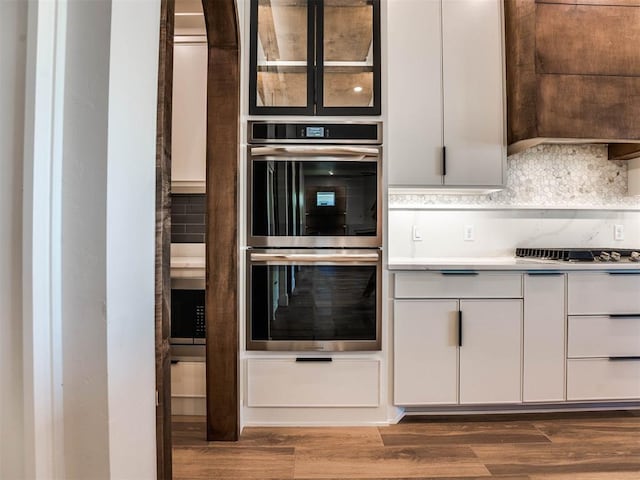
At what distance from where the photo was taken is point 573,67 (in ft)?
7.00

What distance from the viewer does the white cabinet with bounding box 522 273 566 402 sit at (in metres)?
1.97

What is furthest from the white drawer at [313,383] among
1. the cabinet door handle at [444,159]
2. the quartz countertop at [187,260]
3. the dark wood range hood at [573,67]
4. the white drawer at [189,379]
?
the dark wood range hood at [573,67]

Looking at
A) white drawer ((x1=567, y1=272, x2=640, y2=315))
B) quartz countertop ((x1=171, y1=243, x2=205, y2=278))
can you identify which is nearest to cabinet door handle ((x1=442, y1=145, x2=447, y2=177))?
white drawer ((x1=567, y1=272, x2=640, y2=315))

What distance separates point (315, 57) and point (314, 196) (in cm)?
79

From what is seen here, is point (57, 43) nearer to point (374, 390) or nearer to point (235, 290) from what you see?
point (235, 290)

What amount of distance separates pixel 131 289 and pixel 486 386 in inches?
77.6

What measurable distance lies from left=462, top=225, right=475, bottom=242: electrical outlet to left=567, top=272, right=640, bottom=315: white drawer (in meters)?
0.64

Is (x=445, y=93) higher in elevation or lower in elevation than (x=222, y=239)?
higher

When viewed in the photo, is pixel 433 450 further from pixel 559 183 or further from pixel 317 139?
pixel 559 183

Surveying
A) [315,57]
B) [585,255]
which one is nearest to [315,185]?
[315,57]

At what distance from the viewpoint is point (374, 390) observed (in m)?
1.97

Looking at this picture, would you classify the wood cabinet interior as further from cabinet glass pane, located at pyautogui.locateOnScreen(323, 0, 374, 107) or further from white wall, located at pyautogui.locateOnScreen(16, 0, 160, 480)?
white wall, located at pyautogui.locateOnScreen(16, 0, 160, 480)

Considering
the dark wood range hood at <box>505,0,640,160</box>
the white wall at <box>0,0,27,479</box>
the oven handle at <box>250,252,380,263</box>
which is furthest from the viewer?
the dark wood range hood at <box>505,0,640,160</box>

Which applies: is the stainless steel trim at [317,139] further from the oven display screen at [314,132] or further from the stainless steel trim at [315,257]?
the stainless steel trim at [315,257]
